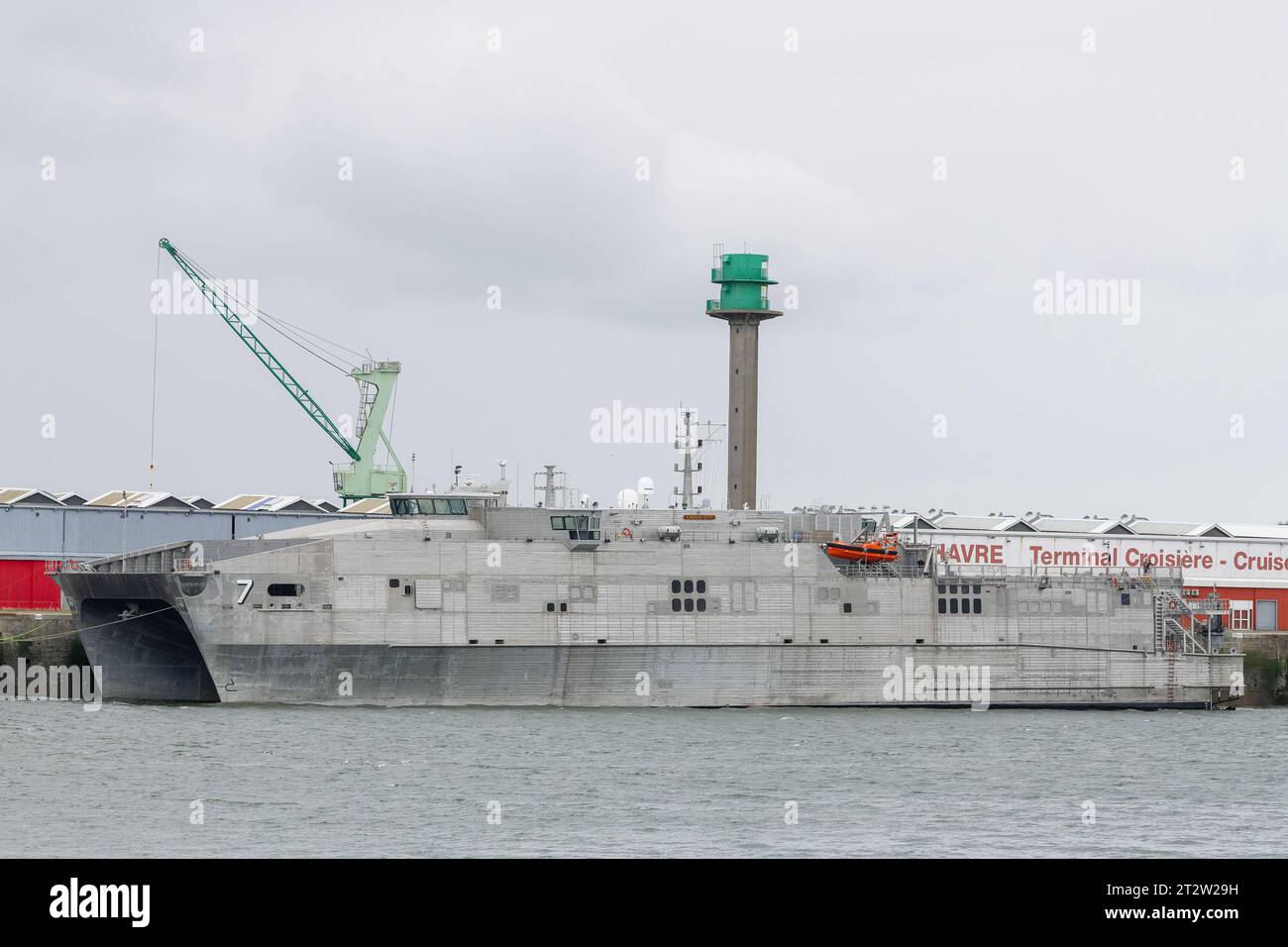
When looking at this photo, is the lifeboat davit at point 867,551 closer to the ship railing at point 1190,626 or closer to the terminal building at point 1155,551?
the ship railing at point 1190,626

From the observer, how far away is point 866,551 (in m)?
44.5

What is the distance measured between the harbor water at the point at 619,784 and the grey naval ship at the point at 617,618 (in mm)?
1235

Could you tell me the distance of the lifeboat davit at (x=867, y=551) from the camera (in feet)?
145

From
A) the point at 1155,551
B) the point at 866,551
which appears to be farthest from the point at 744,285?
the point at 1155,551

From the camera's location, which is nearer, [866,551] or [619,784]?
[619,784]

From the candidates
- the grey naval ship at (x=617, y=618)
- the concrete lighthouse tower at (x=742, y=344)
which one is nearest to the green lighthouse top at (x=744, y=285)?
the concrete lighthouse tower at (x=742, y=344)

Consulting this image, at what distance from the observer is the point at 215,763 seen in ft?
102

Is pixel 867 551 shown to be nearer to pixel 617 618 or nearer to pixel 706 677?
pixel 706 677

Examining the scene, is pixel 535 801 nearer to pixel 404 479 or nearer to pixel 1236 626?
pixel 1236 626

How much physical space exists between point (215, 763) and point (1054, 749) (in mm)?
16826

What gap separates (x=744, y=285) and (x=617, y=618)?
14641mm

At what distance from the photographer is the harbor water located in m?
24.8

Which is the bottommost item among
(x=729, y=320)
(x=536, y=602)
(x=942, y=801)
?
(x=942, y=801)
